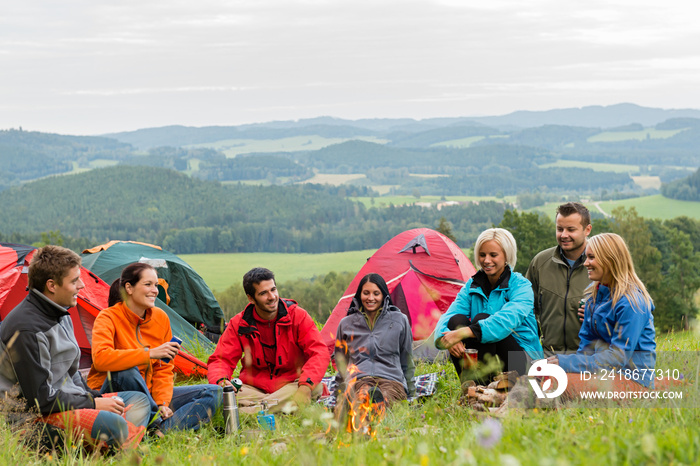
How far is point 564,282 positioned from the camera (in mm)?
5055

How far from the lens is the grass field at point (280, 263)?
57216 millimetres

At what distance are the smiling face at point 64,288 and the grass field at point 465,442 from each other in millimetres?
748

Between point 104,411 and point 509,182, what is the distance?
154m

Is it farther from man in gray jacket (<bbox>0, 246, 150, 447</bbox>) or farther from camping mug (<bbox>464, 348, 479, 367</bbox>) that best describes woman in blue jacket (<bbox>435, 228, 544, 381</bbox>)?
man in gray jacket (<bbox>0, 246, 150, 447</bbox>)

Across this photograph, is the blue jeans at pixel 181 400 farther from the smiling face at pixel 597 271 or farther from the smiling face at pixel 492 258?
the smiling face at pixel 597 271

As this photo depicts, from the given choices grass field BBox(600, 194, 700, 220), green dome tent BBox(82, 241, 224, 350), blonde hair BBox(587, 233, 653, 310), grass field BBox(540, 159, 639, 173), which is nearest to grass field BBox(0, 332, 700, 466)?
blonde hair BBox(587, 233, 653, 310)

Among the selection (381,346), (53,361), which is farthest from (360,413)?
(53,361)

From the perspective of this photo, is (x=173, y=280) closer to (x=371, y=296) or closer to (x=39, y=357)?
(x=371, y=296)

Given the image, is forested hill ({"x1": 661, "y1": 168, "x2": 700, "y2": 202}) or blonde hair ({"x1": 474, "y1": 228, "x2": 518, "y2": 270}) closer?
blonde hair ({"x1": 474, "y1": 228, "x2": 518, "y2": 270})

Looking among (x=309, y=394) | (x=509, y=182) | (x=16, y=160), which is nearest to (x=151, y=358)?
(x=309, y=394)

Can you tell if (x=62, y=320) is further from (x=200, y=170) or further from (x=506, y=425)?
(x=200, y=170)

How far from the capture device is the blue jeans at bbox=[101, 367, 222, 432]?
13.6ft

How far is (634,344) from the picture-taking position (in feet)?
12.1

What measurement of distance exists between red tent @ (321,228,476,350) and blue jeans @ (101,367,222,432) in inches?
121
